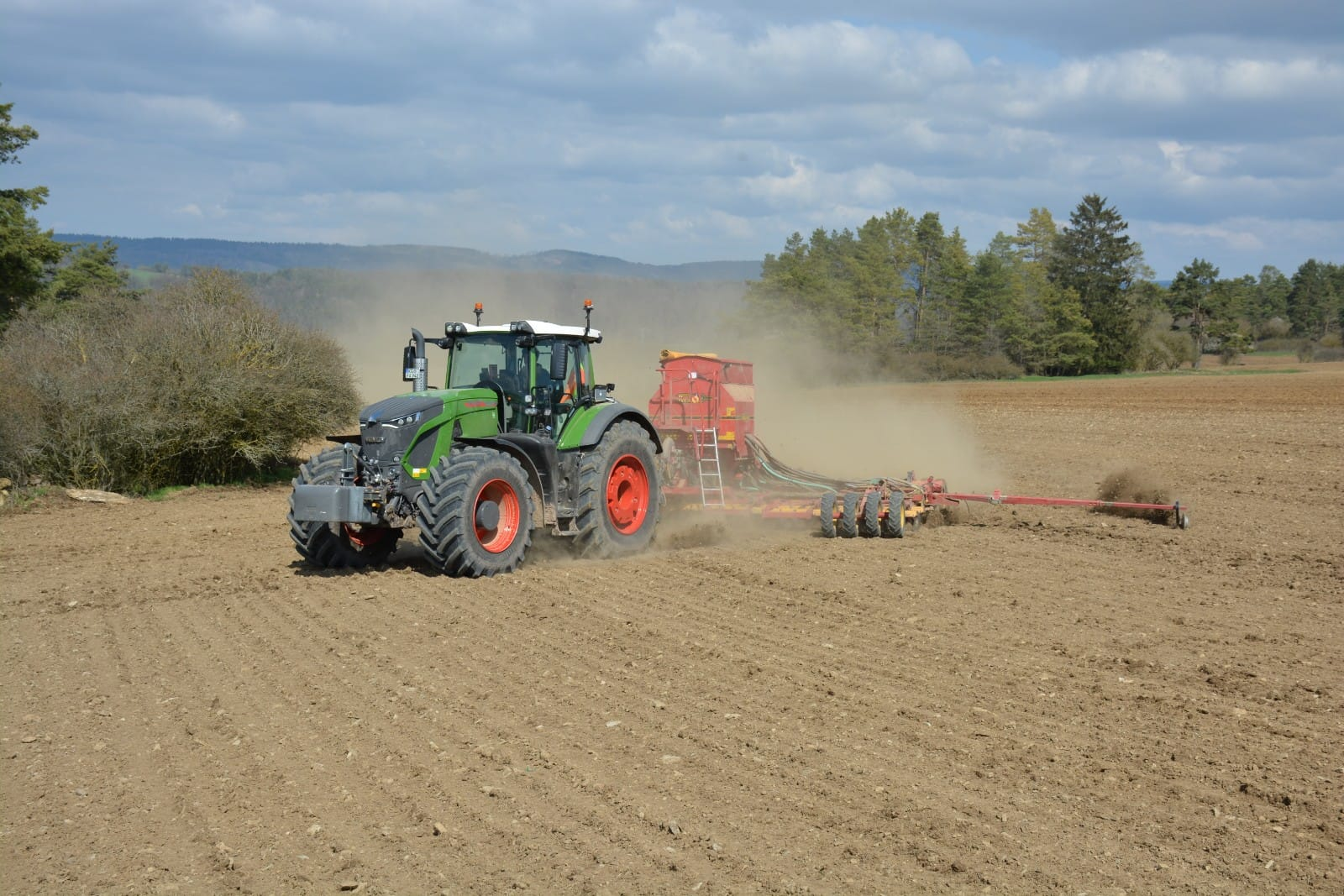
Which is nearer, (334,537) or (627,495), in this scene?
(334,537)

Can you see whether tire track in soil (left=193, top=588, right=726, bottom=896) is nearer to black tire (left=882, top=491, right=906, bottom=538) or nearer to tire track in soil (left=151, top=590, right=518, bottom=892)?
tire track in soil (left=151, top=590, right=518, bottom=892)

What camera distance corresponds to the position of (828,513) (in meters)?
12.5

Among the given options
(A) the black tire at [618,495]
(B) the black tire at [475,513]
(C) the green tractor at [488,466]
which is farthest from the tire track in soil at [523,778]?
(A) the black tire at [618,495]

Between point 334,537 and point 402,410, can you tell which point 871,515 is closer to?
point 402,410

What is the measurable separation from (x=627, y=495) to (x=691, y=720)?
18.6 feet

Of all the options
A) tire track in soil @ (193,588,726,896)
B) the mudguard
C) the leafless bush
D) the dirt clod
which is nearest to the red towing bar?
the dirt clod

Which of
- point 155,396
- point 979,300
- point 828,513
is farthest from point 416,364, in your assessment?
point 979,300

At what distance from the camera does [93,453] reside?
660 inches

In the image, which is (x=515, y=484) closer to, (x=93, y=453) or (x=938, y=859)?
(x=938, y=859)

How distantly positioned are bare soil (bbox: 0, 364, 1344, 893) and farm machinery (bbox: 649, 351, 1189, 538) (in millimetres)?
664

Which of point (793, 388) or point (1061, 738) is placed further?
point (793, 388)

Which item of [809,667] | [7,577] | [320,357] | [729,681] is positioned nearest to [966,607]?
[809,667]

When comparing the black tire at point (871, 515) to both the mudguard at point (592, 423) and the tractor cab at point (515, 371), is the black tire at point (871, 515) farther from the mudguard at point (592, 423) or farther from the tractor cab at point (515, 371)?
the tractor cab at point (515, 371)

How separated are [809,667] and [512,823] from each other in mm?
2895
